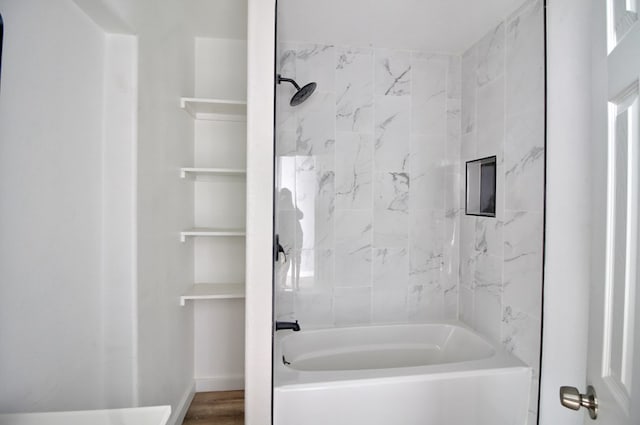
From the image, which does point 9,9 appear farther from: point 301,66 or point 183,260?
point 301,66

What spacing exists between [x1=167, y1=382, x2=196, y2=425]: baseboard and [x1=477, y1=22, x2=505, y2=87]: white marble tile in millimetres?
2828

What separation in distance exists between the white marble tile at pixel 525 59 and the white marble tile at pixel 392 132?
2.31 feet

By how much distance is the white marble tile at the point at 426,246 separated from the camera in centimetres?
249

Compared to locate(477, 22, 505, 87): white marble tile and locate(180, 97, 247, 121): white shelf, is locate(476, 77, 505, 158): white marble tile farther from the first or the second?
locate(180, 97, 247, 121): white shelf

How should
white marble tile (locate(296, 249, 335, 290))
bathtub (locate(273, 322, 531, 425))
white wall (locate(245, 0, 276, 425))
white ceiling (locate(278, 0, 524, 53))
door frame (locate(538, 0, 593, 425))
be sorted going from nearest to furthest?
door frame (locate(538, 0, 593, 425)), white wall (locate(245, 0, 276, 425)), bathtub (locate(273, 322, 531, 425)), white ceiling (locate(278, 0, 524, 53)), white marble tile (locate(296, 249, 335, 290))

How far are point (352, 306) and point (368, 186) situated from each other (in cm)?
90

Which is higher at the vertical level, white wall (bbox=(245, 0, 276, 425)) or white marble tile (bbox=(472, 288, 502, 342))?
white wall (bbox=(245, 0, 276, 425))

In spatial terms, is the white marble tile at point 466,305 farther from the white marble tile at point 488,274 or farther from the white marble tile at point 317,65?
the white marble tile at point 317,65

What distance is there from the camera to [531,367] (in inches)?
68.0

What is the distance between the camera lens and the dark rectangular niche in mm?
2117

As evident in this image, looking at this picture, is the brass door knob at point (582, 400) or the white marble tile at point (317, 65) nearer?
the brass door knob at point (582, 400)

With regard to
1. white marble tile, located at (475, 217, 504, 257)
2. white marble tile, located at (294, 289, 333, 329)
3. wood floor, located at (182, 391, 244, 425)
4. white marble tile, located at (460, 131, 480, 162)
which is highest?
white marble tile, located at (460, 131, 480, 162)

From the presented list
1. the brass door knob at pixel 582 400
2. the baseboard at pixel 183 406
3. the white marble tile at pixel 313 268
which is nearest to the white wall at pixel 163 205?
the baseboard at pixel 183 406

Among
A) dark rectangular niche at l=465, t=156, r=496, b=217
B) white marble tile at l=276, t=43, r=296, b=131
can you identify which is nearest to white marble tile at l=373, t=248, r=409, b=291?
dark rectangular niche at l=465, t=156, r=496, b=217
